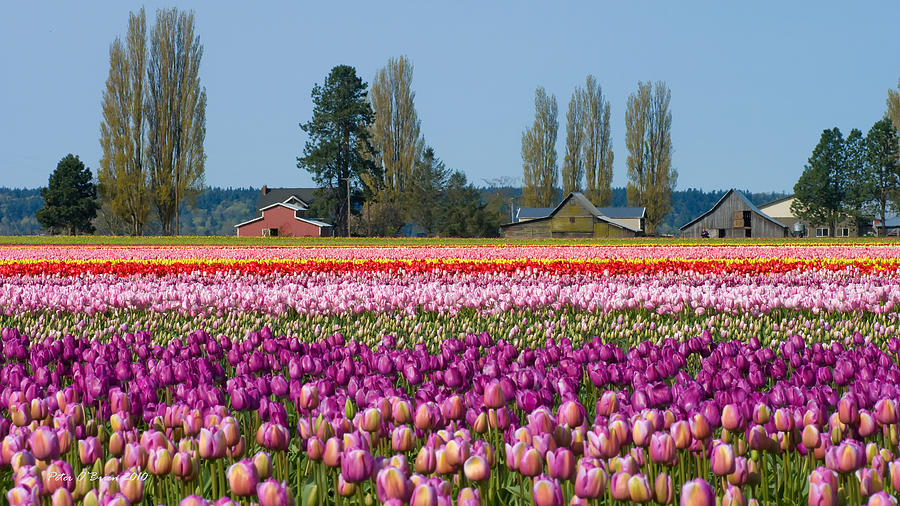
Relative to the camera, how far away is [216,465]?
2732mm

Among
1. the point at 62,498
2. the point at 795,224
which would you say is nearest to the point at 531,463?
the point at 62,498

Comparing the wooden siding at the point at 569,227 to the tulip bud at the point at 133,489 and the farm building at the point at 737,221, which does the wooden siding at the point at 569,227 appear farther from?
the tulip bud at the point at 133,489

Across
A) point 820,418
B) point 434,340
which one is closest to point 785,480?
point 820,418

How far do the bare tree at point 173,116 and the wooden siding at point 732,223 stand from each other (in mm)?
46061

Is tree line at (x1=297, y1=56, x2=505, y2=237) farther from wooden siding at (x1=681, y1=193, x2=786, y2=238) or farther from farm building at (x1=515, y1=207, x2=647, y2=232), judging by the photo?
wooden siding at (x1=681, y1=193, x2=786, y2=238)

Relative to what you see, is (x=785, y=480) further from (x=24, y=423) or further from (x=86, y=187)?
(x=86, y=187)

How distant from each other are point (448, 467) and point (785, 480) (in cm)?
110

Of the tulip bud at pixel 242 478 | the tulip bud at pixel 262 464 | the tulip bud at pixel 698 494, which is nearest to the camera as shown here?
the tulip bud at pixel 698 494

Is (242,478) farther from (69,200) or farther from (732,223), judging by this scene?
(732,223)

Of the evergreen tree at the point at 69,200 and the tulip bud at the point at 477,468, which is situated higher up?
the evergreen tree at the point at 69,200

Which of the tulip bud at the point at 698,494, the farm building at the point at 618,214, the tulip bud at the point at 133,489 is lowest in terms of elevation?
the tulip bud at the point at 133,489

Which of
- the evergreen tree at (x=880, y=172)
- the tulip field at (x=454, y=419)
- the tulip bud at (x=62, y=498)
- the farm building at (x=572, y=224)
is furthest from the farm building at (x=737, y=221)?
the tulip bud at (x=62, y=498)

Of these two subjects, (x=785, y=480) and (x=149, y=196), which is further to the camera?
(x=149, y=196)

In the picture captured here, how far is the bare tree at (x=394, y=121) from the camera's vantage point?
65.4 meters
